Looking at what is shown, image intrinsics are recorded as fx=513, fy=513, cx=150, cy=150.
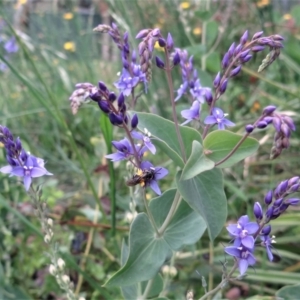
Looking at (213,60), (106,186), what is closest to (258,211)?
(106,186)

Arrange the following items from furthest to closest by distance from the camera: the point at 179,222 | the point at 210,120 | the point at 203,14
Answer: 1. the point at 203,14
2. the point at 179,222
3. the point at 210,120

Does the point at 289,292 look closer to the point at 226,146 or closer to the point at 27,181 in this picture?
the point at 226,146

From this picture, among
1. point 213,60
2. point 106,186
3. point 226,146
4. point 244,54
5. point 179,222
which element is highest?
point 244,54

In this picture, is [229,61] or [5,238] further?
[5,238]

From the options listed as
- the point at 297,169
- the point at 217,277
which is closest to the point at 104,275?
the point at 217,277

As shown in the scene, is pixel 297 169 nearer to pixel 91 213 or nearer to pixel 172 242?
pixel 91 213

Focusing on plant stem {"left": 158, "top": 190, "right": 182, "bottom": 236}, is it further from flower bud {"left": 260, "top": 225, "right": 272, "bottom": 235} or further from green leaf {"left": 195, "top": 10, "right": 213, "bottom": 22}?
green leaf {"left": 195, "top": 10, "right": 213, "bottom": 22}
